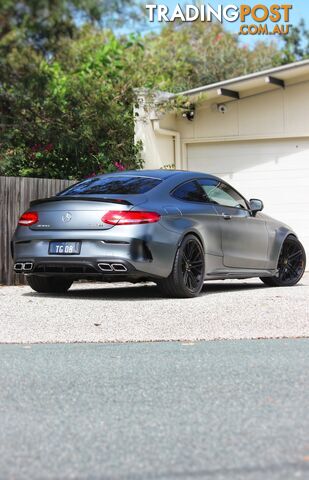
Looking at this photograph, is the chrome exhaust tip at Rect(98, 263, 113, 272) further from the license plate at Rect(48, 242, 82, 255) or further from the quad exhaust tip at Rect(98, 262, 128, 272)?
the license plate at Rect(48, 242, 82, 255)

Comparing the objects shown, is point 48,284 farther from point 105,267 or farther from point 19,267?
point 105,267

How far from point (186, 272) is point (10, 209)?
341cm

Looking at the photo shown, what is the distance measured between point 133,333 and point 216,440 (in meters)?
3.46

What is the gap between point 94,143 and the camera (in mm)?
15555

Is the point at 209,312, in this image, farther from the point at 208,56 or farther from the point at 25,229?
the point at 208,56

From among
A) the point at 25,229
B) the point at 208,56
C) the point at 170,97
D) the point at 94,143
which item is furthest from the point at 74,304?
the point at 208,56

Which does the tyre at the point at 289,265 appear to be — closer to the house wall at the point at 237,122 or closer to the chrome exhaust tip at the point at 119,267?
the chrome exhaust tip at the point at 119,267

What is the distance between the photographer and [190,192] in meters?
10.8

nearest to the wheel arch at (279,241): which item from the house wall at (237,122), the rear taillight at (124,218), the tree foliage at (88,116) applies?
the rear taillight at (124,218)

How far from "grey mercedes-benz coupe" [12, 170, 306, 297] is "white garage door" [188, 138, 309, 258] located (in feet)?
20.0

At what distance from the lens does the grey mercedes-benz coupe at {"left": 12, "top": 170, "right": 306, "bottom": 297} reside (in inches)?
380

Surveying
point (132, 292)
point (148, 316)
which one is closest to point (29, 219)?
point (132, 292)

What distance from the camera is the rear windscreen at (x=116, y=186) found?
10312mm

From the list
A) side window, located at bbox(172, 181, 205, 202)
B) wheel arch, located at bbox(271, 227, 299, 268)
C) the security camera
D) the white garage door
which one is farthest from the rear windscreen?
the security camera
